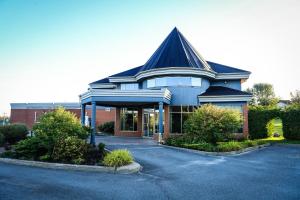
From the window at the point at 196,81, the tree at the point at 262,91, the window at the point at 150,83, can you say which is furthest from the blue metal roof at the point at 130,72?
the tree at the point at 262,91

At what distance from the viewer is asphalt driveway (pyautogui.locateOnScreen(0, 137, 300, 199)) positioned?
7.41m

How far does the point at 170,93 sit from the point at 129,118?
651 cm

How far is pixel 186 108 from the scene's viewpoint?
2475cm

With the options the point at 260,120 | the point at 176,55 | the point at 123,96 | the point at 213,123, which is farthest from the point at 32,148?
the point at 260,120

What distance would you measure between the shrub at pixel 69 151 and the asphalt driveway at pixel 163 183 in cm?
120

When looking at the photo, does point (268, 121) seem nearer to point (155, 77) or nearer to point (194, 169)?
point (155, 77)

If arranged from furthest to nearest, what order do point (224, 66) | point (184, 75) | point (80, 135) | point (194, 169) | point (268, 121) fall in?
point (224, 66)
point (268, 121)
point (184, 75)
point (80, 135)
point (194, 169)

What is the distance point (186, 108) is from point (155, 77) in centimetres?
421

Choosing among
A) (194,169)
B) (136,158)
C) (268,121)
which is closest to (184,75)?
(268,121)

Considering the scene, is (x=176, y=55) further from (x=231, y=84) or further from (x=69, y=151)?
(x=69, y=151)

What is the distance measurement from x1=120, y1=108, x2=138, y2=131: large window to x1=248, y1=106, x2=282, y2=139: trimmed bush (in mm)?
12112

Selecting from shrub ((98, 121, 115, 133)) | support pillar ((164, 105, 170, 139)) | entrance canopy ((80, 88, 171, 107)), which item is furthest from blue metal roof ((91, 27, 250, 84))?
shrub ((98, 121, 115, 133))

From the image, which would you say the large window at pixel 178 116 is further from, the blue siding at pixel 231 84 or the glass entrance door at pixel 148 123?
the blue siding at pixel 231 84

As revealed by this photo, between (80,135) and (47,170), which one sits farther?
(80,135)
